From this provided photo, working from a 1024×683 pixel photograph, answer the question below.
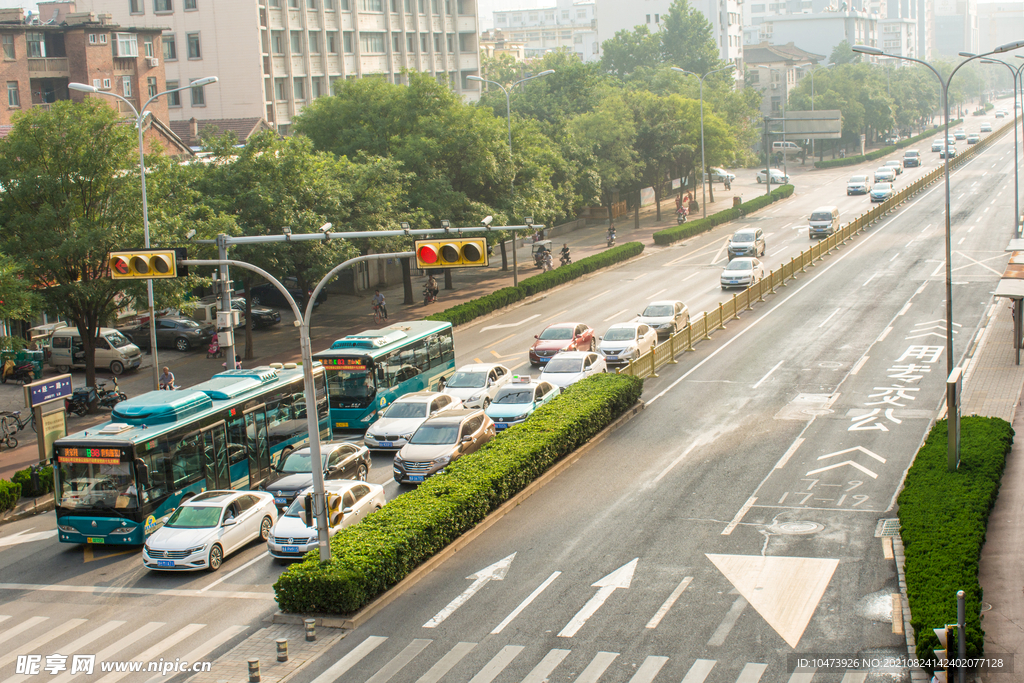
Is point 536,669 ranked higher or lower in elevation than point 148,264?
lower

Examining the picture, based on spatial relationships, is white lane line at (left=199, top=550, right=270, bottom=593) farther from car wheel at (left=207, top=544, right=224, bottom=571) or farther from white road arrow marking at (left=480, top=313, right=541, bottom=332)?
white road arrow marking at (left=480, top=313, right=541, bottom=332)

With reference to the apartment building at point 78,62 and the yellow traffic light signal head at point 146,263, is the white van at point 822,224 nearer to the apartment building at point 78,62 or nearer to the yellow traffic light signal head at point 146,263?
the apartment building at point 78,62

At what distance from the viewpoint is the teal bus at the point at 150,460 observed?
23062 mm

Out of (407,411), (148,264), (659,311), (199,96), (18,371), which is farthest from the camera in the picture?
(199,96)

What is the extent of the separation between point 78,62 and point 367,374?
47.1 m

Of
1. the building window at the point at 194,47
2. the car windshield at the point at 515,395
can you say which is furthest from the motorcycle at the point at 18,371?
the building window at the point at 194,47

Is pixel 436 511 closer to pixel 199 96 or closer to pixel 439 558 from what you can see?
pixel 439 558

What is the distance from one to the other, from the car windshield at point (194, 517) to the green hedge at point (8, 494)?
22.8 ft

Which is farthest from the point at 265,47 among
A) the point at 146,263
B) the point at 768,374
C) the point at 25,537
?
the point at 146,263

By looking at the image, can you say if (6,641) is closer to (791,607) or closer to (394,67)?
(791,607)

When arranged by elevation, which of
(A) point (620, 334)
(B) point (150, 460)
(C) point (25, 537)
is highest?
(A) point (620, 334)

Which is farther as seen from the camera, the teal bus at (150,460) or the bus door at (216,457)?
the bus door at (216,457)

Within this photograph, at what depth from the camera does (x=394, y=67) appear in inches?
3802

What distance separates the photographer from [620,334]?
4031cm
